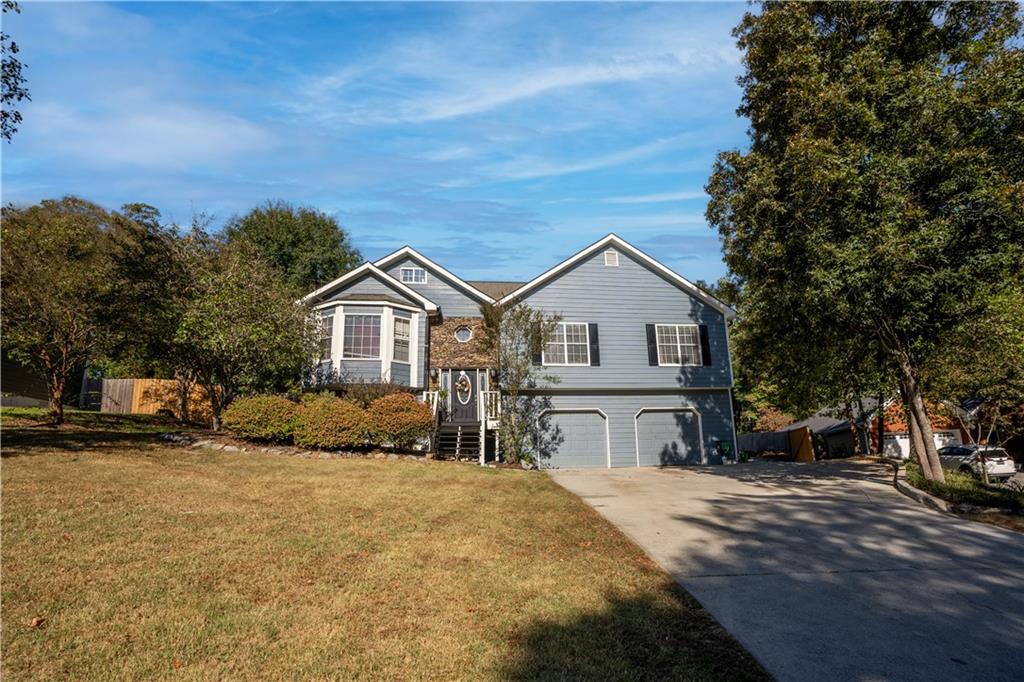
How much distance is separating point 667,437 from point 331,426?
11917 mm

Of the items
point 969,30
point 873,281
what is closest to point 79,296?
point 873,281

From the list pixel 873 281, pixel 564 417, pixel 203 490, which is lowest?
pixel 203 490

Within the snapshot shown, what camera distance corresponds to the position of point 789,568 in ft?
20.1

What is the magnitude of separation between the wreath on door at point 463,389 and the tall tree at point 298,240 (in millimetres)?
16785

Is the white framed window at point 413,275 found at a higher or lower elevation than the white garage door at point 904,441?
higher

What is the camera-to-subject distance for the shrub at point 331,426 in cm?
1435

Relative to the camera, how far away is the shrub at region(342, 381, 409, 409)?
16.5 metres

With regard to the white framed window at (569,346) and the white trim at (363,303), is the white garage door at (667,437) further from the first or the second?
the white trim at (363,303)

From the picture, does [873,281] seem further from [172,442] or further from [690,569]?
[172,442]

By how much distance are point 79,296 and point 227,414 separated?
5.55m

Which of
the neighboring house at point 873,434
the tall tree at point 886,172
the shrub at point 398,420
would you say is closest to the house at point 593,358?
the shrub at point 398,420

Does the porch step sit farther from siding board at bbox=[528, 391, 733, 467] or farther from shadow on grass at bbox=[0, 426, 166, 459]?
shadow on grass at bbox=[0, 426, 166, 459]

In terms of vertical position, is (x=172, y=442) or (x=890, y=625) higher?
(x=172, y=442)

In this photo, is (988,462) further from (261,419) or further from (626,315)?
(261,419)
